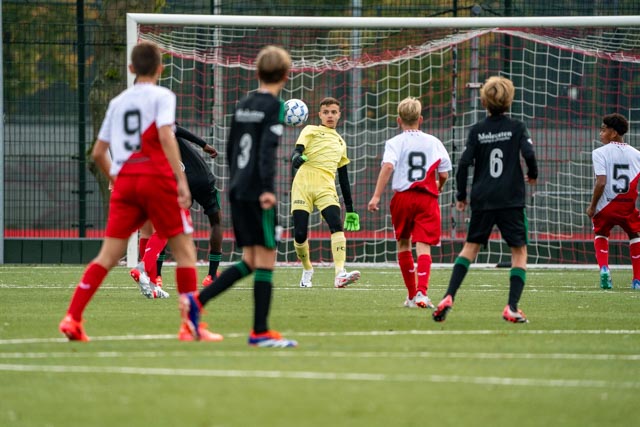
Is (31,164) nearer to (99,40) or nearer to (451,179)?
(99,40)

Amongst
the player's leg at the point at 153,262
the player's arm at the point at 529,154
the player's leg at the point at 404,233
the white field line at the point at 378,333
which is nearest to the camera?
the white field line at the point at 378,333

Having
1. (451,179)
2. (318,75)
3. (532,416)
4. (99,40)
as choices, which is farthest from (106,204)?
(532,416)

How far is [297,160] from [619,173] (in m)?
3.70

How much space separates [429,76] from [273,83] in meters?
11.9

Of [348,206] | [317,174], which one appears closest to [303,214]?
[317,174]

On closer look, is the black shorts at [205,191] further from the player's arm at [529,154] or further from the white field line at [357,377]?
the white field line at [357,377]

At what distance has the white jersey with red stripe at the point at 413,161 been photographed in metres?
10.2

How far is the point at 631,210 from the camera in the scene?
1316cm

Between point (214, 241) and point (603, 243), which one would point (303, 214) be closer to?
point (214, 241)

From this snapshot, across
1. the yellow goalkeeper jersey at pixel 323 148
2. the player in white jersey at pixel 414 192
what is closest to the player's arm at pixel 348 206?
the yellow goalkeeper jersey at pixel 323 148

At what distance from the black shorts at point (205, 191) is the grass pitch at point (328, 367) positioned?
1.67 meters

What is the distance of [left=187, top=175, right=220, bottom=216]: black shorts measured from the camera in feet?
38.5

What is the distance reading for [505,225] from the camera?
876cm

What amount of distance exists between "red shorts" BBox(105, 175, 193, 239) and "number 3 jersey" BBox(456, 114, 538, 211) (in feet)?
8.24
